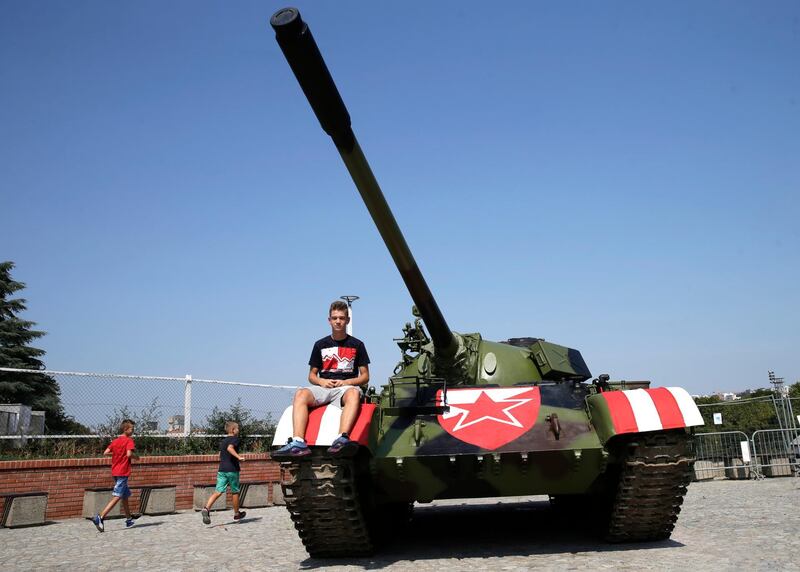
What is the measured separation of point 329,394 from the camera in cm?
709

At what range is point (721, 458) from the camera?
18703 millimetres

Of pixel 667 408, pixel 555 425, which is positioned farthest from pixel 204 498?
pixel 667 408

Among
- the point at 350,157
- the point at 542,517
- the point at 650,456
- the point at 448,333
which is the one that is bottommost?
the point at 542,517

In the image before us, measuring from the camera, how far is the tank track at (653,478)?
261 inches

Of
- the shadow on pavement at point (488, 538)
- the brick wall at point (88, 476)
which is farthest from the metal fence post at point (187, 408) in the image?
the shadow on pavement at point (488, 538)

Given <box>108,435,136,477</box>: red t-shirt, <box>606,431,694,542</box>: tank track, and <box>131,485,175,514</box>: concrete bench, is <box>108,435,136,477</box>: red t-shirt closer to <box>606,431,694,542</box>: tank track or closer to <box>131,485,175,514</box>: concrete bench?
<box>131,485,175,514</box>: concrete bench

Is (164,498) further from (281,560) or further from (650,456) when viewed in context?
(650,456)

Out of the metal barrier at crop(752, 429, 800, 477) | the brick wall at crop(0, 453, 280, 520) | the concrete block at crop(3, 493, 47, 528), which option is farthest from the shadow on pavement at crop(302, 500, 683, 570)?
the metal barrier at crop(752, 429, 800, 477)

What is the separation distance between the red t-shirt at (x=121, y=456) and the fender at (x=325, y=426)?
518 centimetres

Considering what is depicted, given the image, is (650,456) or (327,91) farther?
(650,456)

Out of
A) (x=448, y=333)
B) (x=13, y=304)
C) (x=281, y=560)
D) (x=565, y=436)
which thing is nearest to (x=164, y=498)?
(x=281, y=560)

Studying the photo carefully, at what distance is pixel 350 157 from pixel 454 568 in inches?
145

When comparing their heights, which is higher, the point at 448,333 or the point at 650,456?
the point at 448,333

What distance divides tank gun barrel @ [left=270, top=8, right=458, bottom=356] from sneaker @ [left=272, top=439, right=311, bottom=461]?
196 cm
